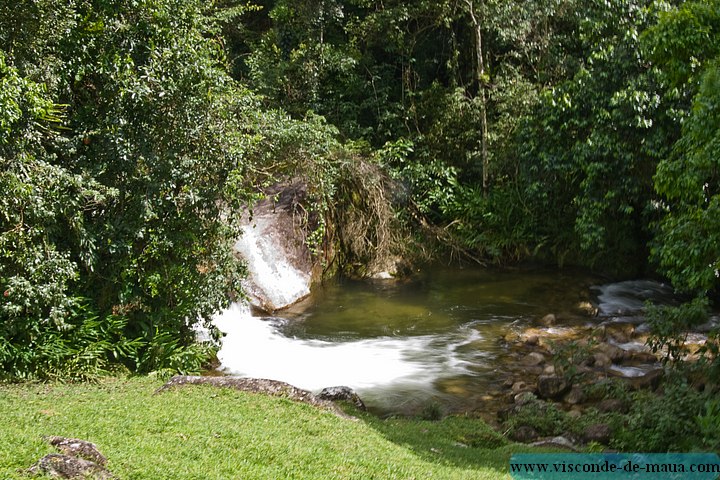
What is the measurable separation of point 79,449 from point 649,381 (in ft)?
27.2

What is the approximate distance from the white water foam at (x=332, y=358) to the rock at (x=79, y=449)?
632 centimetres

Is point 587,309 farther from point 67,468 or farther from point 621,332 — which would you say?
point 67,468

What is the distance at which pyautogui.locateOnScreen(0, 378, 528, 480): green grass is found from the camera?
18.6ft

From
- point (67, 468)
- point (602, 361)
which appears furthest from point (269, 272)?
point (67, 468)

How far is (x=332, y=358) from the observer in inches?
510

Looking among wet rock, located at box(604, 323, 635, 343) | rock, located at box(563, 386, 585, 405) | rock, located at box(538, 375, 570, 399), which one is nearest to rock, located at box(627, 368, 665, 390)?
rock, located at box(563, 386, 585, 405)

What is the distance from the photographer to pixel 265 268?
53.1 feet

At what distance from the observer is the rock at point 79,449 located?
530 cm

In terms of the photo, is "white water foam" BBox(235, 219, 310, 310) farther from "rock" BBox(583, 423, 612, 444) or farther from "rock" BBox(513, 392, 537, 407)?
"rock" BBox(583, 423, 612, 444)

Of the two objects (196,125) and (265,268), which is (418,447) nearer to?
(196,125)

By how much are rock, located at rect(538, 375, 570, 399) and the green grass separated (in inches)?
86.6

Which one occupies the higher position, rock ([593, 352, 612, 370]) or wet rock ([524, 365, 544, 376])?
rock ([593, 352, 612, 370])

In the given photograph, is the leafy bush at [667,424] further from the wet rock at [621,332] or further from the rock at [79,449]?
the rock at [79,449]

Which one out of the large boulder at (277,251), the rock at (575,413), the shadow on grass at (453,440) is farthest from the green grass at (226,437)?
the large boulder at (277,251)
